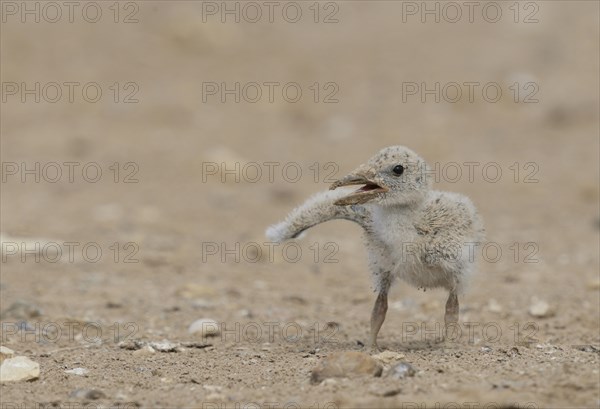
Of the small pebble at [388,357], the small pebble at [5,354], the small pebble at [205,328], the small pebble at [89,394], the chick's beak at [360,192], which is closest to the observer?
the small pebble at [89,394]

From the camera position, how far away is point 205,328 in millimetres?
8188

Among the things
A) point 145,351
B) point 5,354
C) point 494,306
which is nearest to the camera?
point 5,354

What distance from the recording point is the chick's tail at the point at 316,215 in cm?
736

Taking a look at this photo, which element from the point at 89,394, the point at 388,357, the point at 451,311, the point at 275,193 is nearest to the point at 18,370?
the point at 89,394

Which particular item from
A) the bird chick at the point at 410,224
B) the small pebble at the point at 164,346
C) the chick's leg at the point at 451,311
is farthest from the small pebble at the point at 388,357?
the small pebble at the point at 164,346

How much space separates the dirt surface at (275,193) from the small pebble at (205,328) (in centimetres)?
11

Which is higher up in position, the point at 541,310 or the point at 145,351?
the point at 541,310

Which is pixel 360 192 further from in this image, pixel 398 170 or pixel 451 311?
pixel 451 311

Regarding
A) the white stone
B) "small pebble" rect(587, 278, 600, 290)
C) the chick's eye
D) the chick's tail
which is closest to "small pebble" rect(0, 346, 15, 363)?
the white stone

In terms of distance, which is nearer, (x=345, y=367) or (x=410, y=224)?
(x=345, y=367)

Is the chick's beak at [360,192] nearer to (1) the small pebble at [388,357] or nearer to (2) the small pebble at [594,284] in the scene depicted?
(1) the small pebble at [388,357]

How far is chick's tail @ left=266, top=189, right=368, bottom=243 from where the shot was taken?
736 centimetres

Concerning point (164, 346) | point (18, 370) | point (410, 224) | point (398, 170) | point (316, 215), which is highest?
point (398, 170)

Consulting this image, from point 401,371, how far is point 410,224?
1323 millimetres
